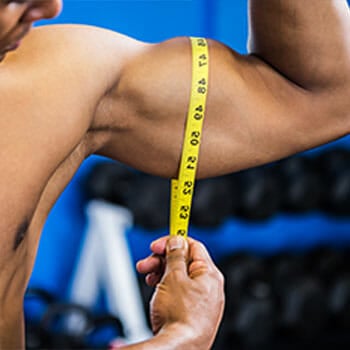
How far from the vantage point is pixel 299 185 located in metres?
2.74

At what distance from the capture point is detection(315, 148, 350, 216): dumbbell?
277 centimetres

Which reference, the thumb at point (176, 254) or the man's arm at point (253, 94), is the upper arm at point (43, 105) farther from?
the thumb at point (176, 254)

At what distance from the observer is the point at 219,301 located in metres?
0.97

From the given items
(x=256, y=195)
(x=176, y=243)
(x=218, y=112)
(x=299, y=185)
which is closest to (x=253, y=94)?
(x=218, y=112)

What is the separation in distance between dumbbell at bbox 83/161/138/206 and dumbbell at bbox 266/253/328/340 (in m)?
0.75

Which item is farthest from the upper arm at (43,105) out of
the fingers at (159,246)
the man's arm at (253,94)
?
the fingers at (159,246)

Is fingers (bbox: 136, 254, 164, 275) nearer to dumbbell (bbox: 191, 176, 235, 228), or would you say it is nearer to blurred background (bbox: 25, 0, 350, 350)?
blurred background (bbox: 25, 0, 350, 350)

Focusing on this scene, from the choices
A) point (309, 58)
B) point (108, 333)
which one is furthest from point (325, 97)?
point (108, 333)

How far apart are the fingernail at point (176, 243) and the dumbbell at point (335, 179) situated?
6.24 feet

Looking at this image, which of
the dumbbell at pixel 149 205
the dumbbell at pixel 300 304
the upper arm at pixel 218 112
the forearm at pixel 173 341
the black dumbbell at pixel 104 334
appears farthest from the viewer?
the dumbbell at pixel 300 304

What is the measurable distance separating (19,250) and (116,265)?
1479 mm

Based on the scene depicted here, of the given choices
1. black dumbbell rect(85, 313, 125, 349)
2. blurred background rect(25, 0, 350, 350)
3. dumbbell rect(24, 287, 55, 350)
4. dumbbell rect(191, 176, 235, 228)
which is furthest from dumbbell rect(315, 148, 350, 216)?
dumbbell rect(24, 287, 55, 350)

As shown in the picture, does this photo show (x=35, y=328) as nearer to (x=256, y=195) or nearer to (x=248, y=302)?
(x=248, y=302)

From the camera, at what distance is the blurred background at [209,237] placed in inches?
98.3
